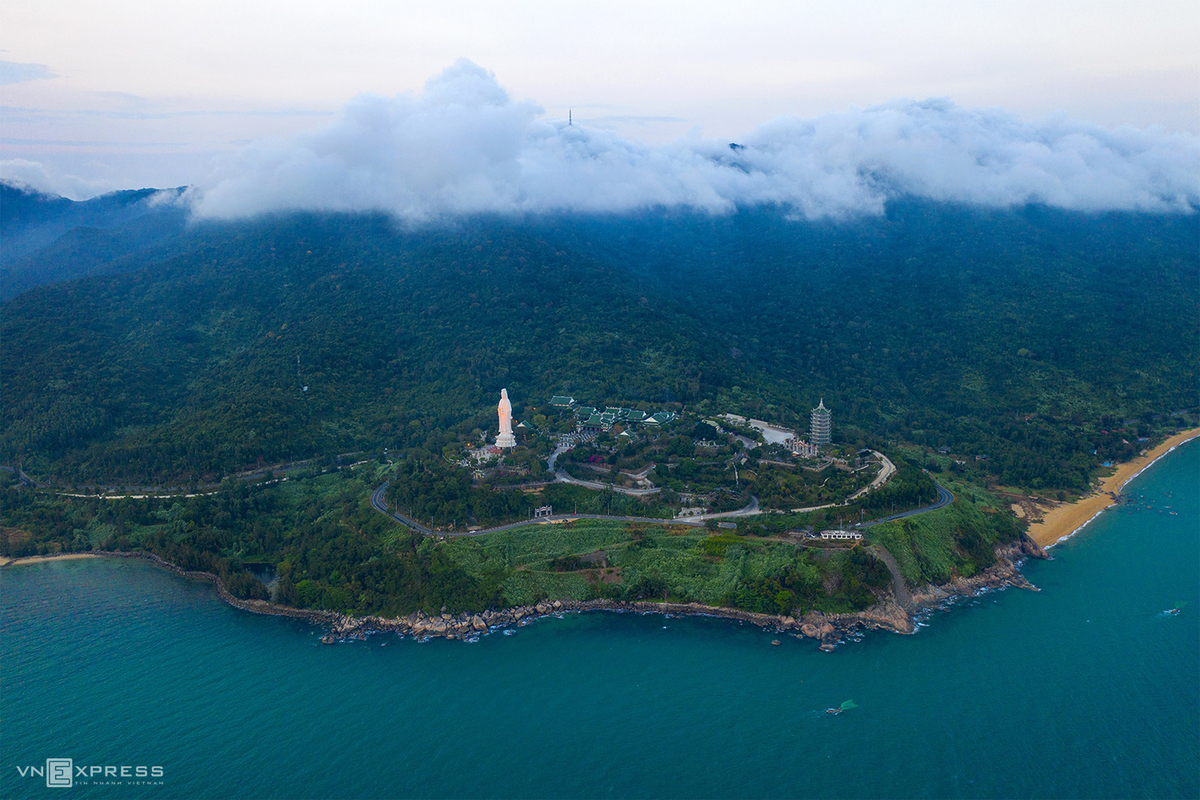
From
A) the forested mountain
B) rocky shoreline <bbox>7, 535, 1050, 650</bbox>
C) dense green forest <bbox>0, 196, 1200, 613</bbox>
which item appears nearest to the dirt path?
rocky shoreline <bbox>7, 535, 1050, 650</bbox>

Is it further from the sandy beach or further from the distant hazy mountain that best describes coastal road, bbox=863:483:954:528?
the distant hazy mountain

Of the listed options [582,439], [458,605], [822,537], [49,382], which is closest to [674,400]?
[582,439]

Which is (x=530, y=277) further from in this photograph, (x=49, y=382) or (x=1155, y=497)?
(x=1155, y=497)

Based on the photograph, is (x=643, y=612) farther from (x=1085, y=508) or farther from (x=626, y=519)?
(x=1085, y=508)

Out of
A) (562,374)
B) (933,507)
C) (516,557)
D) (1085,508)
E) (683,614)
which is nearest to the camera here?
(683,614)

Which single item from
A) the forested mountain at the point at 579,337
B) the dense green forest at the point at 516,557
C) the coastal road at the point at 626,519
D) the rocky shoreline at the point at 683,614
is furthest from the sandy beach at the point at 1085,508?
the rocky shoreline at the point at 683,614

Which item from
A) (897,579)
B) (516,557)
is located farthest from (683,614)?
(897,579)

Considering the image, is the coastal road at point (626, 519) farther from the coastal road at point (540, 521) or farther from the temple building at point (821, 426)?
the temple building at point (821, 426)
